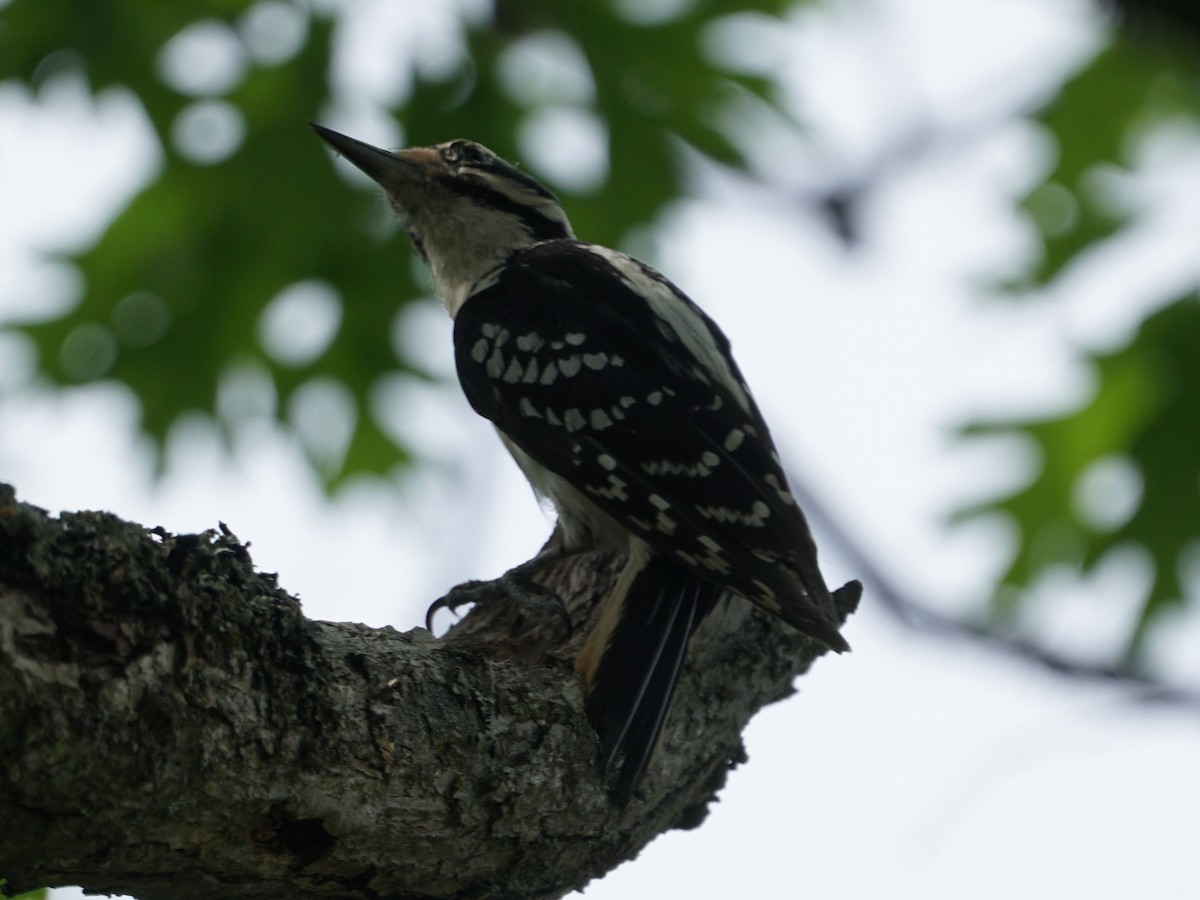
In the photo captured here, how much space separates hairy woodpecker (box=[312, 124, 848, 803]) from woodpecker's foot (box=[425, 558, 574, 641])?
122mm

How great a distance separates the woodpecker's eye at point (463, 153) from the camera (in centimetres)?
444

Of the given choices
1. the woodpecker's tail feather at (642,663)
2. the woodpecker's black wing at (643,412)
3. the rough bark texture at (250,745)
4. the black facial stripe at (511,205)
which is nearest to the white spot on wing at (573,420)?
the woodpecker's black wing at (643,412)

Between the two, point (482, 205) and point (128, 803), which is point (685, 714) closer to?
point (128, 803)

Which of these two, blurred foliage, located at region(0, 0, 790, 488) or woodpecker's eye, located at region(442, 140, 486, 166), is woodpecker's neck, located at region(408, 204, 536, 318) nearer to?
woodpecker's eye, located at region(442, 140, 486, 166)

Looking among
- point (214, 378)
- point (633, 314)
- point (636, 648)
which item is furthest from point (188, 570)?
point (214, 378)

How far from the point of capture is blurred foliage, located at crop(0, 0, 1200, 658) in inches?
172

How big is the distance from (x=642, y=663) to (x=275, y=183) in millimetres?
2350

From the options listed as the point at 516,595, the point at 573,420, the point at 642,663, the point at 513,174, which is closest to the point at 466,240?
the point at 513,174

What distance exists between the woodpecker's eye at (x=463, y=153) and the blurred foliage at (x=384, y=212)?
15 centimetres

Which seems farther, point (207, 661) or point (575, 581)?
point (575, 581)

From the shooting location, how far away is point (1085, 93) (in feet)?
15.5

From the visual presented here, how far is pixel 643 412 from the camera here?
3588 mm

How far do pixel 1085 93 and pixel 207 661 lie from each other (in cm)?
370

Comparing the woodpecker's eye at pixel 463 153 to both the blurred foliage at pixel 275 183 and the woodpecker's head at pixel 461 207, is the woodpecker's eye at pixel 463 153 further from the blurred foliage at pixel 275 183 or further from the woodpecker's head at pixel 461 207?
the blurred foliage at pixel 275 183
